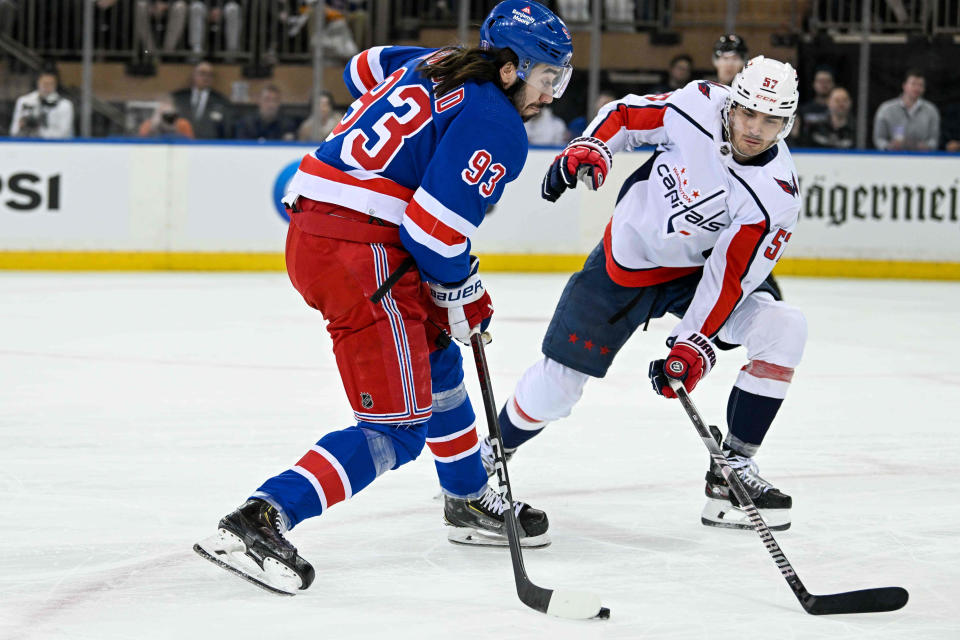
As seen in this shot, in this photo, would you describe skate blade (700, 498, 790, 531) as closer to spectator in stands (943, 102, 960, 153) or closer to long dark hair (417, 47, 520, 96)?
long dark hair (417, 47, 520, 96)

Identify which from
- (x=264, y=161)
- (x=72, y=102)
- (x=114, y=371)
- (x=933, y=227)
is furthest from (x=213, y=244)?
(x=933, y=227)

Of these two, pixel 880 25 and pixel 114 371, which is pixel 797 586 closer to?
pixel 114 371

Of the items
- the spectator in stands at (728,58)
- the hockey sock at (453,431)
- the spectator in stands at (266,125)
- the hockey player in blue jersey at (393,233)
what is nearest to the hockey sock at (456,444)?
the hockey sock at (453,431)

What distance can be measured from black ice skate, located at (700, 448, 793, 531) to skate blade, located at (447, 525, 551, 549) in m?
0.43

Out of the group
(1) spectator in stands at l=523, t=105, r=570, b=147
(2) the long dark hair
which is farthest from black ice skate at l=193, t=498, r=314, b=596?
(1) spectator in stands at l=523, t=105, r=570, b=147

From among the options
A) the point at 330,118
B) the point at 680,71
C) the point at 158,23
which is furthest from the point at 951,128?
the point at 158,23

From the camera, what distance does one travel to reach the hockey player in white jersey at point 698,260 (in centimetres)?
298

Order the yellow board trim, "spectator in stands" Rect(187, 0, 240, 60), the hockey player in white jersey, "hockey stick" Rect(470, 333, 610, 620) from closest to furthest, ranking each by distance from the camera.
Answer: "hockey stick" Rect(470, 333, 610, 620) < the hockey player in white jersey < the yellow board trim < "spectator in stands" Rect(187, 0, 240, 60)

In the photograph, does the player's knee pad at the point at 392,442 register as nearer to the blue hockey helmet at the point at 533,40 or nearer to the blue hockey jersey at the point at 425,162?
the blue hockey jersey at the point at 425,162

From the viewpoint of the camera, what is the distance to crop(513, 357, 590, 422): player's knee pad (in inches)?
130

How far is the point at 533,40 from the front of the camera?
2.61 m

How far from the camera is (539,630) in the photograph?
2336 mm

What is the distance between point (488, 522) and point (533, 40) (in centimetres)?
105

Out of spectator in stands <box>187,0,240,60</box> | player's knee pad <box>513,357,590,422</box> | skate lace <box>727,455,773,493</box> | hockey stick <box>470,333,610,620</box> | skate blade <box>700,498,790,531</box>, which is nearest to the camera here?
hockey stick <box>470,333,610,620</box>
